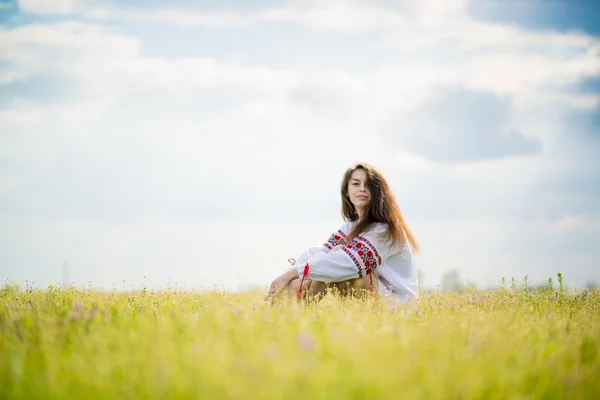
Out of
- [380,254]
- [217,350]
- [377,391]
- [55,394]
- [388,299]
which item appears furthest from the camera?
[380,254]

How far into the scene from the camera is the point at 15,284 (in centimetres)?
864

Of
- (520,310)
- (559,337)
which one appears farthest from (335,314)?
(520,310)

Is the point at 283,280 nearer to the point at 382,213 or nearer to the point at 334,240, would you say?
the point at 334,240

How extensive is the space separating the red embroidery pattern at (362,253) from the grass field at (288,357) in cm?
137

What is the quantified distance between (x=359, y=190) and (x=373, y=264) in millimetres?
1051

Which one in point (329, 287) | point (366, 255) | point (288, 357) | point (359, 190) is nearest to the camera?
point (288, 357)

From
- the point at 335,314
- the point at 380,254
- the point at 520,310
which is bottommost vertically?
the point at 520,310

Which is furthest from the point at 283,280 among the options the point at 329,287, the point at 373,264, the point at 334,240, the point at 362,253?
the point at 334,240

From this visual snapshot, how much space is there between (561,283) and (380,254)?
3.80 m

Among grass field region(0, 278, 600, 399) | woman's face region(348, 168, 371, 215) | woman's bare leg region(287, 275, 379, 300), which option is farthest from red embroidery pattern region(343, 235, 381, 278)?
grass field region(0, 278, 600, 399)

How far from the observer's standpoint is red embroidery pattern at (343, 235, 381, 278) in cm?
653

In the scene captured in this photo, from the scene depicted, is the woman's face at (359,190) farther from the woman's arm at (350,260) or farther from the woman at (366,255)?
the woman's arm at (350,260)

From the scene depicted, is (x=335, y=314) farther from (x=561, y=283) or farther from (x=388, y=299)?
(x=561, y=283)

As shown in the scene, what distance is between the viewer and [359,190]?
7.12 meters
